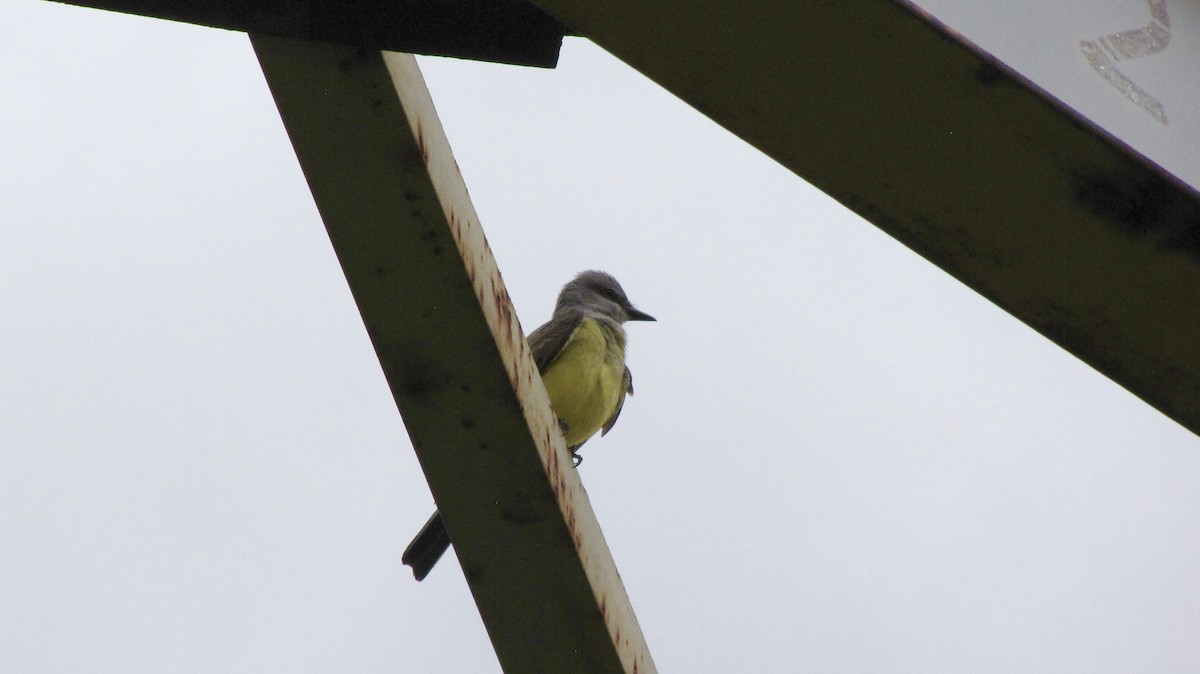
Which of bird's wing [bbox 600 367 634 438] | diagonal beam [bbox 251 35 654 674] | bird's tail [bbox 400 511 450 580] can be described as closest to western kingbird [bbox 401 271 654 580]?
bird's wing [bbox 600 367 634 438]

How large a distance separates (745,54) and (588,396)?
12.6ft

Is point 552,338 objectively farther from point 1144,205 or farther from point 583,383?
point 1144,205

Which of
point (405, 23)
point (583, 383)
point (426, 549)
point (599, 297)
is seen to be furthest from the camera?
point (599, 297)

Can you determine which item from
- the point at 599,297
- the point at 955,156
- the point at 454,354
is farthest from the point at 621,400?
the point at 955,156

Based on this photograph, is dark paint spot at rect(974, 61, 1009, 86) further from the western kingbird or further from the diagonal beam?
the western kingbird

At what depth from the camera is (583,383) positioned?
481 centimetres

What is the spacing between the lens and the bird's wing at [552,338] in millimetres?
4750

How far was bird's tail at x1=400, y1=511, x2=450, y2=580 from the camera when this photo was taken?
3.53 meters

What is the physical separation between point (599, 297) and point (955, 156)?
562 cm

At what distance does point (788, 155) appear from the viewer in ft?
3.50

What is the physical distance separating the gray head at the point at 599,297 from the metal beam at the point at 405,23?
474 centimetres

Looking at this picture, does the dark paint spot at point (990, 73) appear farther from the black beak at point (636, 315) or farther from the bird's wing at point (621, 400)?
the black beak at point (636, 315)

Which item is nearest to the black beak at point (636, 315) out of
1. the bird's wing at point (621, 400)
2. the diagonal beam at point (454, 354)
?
the bird's wing at point (621, 400)

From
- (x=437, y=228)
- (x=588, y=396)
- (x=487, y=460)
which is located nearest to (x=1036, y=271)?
(x=437, y=228)
